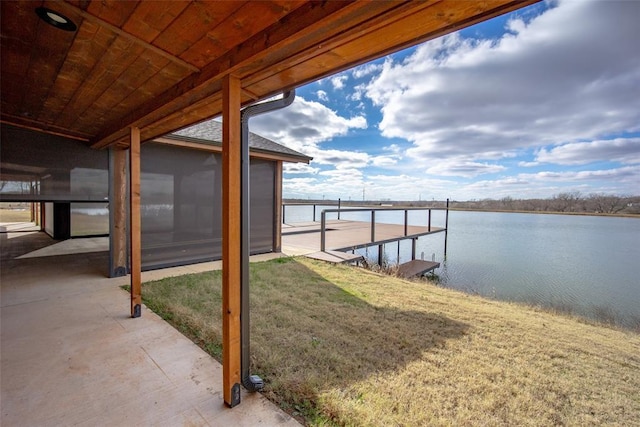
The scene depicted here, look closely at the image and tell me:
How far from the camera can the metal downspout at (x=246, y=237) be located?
1920mm

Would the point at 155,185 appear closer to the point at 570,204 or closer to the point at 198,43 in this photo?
the point at 198,43

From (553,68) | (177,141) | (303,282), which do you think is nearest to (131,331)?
(303,282)

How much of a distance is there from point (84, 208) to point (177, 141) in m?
6.90

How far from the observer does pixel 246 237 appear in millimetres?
1953

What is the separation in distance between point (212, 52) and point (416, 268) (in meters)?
8.44

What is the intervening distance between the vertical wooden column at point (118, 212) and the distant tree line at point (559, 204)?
32.8 ft

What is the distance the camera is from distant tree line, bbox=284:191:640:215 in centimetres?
2023

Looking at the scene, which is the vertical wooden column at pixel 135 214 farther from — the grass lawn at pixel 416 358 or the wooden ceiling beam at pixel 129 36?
the wooden ceiling beam at pixel 129 36

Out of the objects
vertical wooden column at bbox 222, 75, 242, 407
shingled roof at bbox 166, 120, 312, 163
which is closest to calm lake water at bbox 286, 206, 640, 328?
shingled roof at bbox 166, 120, 312, 163

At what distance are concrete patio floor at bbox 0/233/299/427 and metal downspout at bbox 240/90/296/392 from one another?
118 millimetres

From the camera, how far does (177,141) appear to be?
5125 millimetres

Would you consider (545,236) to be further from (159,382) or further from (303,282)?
(159,382)

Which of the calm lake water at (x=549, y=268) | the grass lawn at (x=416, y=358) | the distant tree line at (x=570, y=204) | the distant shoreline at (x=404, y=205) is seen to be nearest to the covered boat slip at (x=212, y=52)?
the grass lawn at (x=416, y=358)

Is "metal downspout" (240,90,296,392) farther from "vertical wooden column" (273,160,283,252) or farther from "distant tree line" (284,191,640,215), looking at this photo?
"distant tree line" (284,191,640,215)
